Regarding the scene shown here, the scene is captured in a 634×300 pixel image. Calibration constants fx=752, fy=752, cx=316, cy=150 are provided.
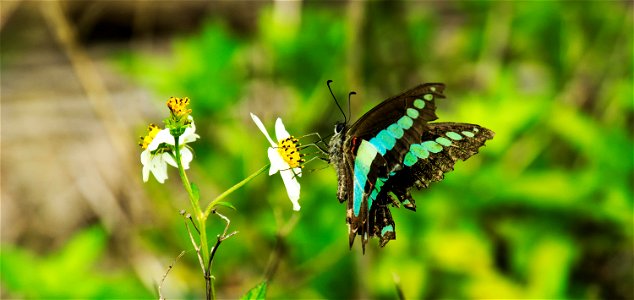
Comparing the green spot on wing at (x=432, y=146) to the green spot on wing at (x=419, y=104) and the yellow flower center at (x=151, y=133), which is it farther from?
the yellow flower center at (x=151, y=133)

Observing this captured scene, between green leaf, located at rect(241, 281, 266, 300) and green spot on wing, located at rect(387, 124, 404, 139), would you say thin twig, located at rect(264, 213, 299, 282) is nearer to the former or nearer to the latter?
green leaf, located at rect(241, 281, 266, 300)

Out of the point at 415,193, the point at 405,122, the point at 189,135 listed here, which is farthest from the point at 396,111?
the point at 415,193

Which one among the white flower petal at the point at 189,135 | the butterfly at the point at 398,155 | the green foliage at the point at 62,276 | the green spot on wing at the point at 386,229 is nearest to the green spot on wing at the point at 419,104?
the butterfly at the point at 398,155

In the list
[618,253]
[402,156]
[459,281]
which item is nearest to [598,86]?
[618,253]

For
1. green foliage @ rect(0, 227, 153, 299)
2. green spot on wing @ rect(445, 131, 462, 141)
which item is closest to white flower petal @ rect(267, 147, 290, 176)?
green spot on wing @ rect(445, 131, 462, 141)

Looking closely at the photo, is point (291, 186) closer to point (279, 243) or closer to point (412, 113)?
point (412, 113)

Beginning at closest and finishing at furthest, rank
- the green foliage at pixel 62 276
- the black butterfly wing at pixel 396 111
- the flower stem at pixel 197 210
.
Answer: the flower stem at pixel 197 210 → the black butterfly wing at pixel 396 111 → the green foliage at pixel 62 276

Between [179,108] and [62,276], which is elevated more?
[62,276]
